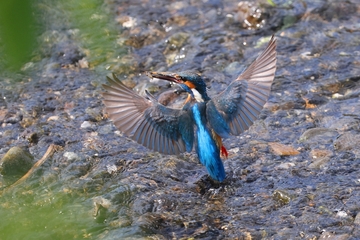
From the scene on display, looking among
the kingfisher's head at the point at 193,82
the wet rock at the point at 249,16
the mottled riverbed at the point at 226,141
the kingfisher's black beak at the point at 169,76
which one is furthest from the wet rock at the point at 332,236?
the wet rock at the point at 249,16

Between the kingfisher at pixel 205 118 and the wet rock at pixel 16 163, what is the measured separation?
2.89 feet

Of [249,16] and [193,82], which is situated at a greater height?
[193,82]

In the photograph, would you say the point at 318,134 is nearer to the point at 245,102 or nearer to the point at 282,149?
the point at 282,149

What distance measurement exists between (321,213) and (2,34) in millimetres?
2973

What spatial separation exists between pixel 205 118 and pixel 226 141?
780 millimetres

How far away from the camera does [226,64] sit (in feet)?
18.1

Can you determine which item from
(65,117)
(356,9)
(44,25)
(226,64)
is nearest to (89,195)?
(65,117)

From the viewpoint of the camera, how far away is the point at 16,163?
394 centimetres

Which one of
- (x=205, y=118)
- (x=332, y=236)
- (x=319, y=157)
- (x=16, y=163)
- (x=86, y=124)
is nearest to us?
(x=332, y=236)

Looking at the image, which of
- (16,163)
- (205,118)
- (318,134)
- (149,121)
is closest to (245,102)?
(205,118)

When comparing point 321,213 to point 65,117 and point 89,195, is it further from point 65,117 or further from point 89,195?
point 65,117

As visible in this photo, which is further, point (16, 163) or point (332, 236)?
point (16, 163)

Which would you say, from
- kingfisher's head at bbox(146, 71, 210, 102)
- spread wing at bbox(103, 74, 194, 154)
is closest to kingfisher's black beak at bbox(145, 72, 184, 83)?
kingfisher's head at bbox(146, 71, 210, 102)

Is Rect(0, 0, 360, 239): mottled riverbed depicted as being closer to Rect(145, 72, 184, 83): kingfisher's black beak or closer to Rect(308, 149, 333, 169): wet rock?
Rect(308, 149, 333, 169): wet rock
